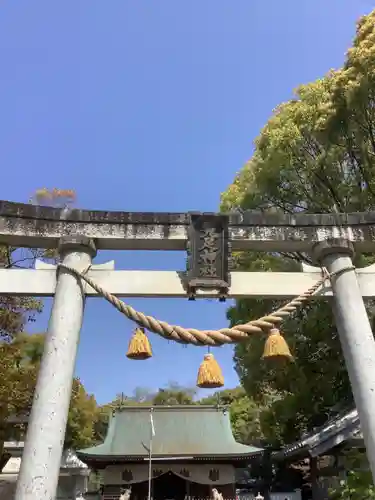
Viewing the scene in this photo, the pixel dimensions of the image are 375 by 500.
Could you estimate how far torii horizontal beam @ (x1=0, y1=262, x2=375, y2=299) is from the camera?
555cm

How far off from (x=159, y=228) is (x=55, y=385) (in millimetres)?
2375

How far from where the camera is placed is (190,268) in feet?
18.7

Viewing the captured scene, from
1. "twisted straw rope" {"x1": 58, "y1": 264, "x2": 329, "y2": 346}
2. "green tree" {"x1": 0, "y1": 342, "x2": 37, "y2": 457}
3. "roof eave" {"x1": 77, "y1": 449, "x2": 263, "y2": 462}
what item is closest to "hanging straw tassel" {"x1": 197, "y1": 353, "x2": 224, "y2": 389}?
"twisted straw rope" {"x1": 58, "y1": 264, "x2": 329, "y2": 346}

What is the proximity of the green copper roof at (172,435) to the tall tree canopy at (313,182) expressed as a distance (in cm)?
289

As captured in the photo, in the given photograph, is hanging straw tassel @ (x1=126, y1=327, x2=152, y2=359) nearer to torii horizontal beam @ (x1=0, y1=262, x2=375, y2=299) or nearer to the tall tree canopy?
torii horizontal beam @ (x1=0, y1=262, x2=375, y2=299)

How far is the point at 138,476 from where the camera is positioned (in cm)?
1468

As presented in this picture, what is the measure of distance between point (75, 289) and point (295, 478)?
1525cm

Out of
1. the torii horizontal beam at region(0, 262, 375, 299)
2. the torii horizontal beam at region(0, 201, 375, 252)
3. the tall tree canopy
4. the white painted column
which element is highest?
the tall tree canopy

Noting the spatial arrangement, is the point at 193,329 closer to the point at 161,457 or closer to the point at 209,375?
the point at 209,375

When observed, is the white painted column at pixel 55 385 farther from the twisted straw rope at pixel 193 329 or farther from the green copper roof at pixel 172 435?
the green copper roof at pixel 172 435

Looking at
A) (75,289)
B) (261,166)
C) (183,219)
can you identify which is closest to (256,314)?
(261,166)

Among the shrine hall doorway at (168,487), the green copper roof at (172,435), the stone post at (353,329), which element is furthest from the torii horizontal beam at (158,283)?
the shrine hall doorway at (168,487)

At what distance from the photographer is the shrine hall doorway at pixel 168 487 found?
54.1ft

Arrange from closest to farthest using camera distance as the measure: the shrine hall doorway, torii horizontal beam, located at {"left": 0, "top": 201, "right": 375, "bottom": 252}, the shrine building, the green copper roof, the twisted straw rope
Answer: the twisted straw rope
torii horizontal beam, located at {"left": 0, "top": 201, "right": 375, "bottom": 252}
the shrine building
the green copper roof
the shrine hall doorway
